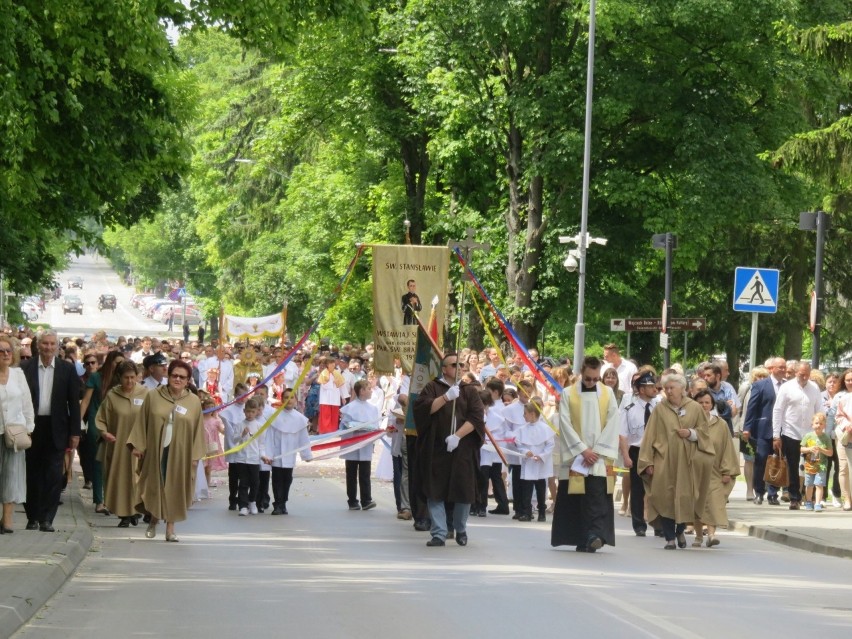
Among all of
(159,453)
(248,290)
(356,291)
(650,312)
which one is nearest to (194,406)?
(159,453)

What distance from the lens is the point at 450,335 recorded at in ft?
149

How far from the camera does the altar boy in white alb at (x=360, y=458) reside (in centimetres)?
2089

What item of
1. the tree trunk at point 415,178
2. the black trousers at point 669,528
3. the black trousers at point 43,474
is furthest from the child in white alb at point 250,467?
the tree trunk at point 415,178

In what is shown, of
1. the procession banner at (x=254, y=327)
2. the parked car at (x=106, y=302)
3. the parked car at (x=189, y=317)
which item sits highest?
the parked car at (x=106, y=302)

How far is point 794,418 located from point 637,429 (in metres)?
3.29

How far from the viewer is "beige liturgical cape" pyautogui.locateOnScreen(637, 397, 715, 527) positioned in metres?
17.0

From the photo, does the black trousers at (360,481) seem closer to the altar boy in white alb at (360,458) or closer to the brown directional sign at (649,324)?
the altar boy in white alb at (360,458)

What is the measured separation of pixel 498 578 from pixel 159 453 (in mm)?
4277

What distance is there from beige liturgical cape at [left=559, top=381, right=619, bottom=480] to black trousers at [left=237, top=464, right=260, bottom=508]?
5045mm

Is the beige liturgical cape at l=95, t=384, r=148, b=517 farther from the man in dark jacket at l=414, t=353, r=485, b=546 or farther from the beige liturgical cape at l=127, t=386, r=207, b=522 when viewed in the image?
the man in dark jacket at l=414, t=353, r=485, b=546

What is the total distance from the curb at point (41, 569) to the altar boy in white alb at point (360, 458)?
4.36m

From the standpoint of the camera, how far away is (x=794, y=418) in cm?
2162

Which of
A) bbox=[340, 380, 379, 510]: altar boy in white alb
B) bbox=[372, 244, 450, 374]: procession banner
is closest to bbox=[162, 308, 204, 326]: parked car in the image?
bbox=[372, 244, 450, 374]: procession banner

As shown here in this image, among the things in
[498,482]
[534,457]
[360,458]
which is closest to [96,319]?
[360,458]
